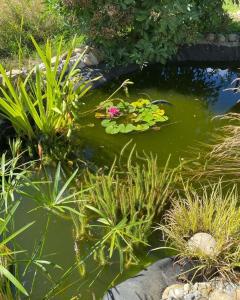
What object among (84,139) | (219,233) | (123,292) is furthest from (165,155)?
(123,292)

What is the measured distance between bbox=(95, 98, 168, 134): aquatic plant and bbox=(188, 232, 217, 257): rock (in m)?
1.75

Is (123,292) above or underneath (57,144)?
underneath

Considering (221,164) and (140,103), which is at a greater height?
(140,103)

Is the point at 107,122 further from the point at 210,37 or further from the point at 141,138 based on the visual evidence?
the point at 210,37

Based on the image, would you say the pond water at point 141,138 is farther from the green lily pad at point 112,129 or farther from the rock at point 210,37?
the rock at point 210,37

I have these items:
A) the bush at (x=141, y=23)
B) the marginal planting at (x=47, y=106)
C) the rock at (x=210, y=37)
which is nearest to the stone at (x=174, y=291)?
the marginal planting at (x=47, y=106)

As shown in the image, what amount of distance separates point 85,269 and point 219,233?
2.96ft

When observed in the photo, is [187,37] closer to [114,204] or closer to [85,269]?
[114,204]

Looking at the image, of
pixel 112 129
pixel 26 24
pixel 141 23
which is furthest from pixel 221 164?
pixel 26 24

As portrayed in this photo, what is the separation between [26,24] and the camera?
5.97m

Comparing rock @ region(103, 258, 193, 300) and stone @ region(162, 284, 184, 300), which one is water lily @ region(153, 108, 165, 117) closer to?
rock @ region(103, 258, 193, 300)

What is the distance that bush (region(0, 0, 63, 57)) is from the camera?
571cm

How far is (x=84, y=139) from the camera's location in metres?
4.37

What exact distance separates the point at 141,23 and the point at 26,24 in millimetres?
1670
